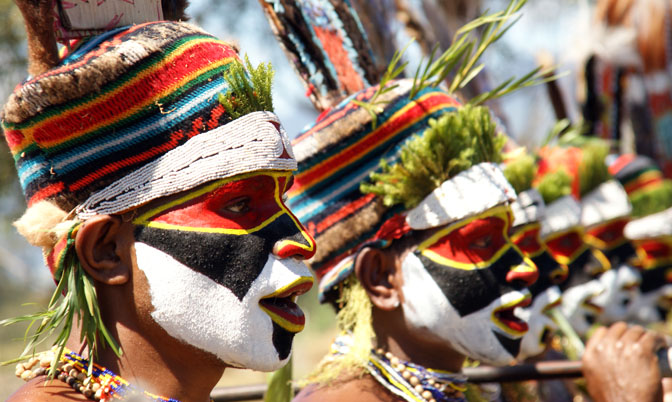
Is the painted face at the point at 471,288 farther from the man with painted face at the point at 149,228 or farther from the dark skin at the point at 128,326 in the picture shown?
the dark skin at the point at 128,326

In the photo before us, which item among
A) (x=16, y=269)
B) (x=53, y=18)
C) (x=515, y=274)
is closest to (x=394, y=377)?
(x=515, y=274)

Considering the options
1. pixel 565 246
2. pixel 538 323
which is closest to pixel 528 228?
pixel 538 323

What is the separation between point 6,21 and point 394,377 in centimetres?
377

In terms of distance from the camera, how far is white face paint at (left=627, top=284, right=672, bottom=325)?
5.00 m

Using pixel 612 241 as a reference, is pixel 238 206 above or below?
above

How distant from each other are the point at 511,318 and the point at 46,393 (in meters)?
1.69

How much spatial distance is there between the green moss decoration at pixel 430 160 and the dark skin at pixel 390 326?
0.68 feet

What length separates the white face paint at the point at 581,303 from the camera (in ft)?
14.6

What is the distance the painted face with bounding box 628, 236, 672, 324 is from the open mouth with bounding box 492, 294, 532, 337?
2.47m

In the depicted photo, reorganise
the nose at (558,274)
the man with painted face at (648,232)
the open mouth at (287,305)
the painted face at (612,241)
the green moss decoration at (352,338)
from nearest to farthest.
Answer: the open mouth at (287,305) → the green moss decoration at (352,338) → the nose at (558,274) → the painted face at (612,241) → the man with painted face at (648,232)

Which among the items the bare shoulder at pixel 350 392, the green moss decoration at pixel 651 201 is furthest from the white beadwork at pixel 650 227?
the bare shoulder at pixel 350 392

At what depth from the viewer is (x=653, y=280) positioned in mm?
5273

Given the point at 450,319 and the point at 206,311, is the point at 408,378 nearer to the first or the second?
the point at 450,319

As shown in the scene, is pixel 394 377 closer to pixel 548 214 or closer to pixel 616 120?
pixel 548 214
